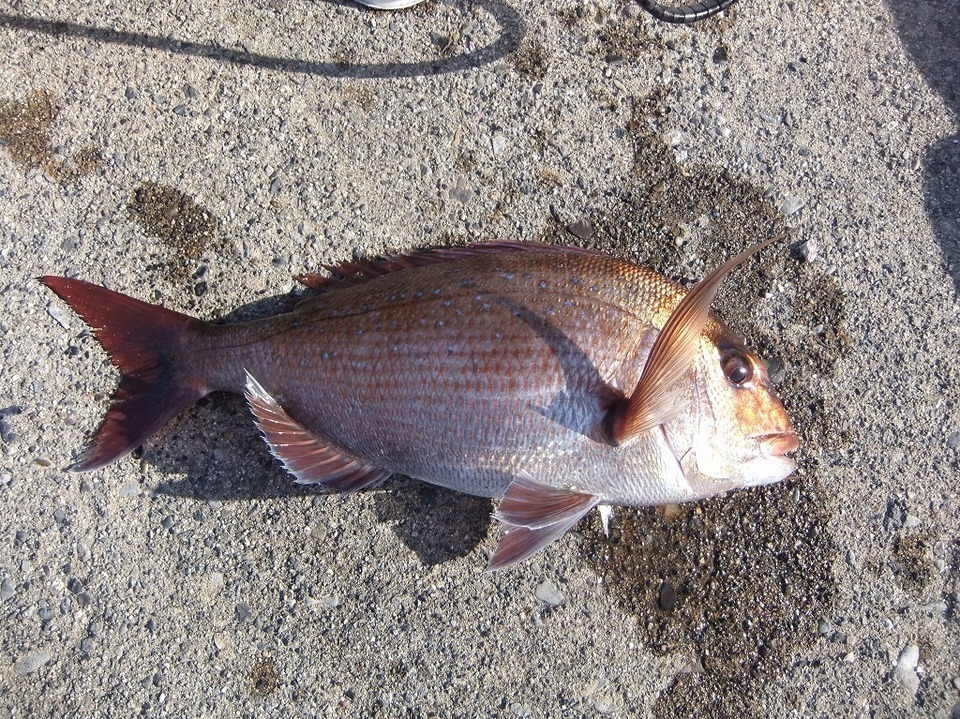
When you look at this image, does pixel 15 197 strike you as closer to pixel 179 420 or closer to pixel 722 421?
pixel 179 420

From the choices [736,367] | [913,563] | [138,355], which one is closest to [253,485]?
[138,355]

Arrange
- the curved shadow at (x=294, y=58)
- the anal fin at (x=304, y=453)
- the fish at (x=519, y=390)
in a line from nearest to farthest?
the fish at (x=519, y=390)
the anal fin at (x=304, y=453)
the curved shadow at (x=294, y=58)

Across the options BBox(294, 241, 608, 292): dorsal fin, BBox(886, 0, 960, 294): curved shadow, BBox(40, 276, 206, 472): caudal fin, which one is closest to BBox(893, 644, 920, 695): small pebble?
BBox(886, 0, 960, 294): curved shadow

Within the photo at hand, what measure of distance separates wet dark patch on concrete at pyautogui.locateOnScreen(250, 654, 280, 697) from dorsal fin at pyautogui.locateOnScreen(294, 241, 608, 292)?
1387 millimetres

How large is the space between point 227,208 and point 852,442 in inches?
99.8

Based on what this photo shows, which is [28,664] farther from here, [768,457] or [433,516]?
[768,457]

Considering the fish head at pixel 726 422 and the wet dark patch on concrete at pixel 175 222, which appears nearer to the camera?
the fish head at pixel 726 422

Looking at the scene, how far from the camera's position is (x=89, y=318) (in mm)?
2346

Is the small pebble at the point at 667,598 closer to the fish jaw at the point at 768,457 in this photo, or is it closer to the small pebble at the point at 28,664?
the fish jaw at the point at 768,457

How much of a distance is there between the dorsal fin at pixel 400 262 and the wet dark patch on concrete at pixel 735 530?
1.22ft

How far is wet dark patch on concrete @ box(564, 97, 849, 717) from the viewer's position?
249cm

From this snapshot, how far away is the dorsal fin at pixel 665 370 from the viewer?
6.07ft

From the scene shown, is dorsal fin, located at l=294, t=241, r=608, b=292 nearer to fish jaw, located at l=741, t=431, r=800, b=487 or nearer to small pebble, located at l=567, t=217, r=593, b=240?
small pebble, located at l=567, t=217, r=593, b=240

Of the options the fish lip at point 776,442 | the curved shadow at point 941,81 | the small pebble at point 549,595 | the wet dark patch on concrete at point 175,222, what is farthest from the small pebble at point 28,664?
the curved shadow at point 941,81
